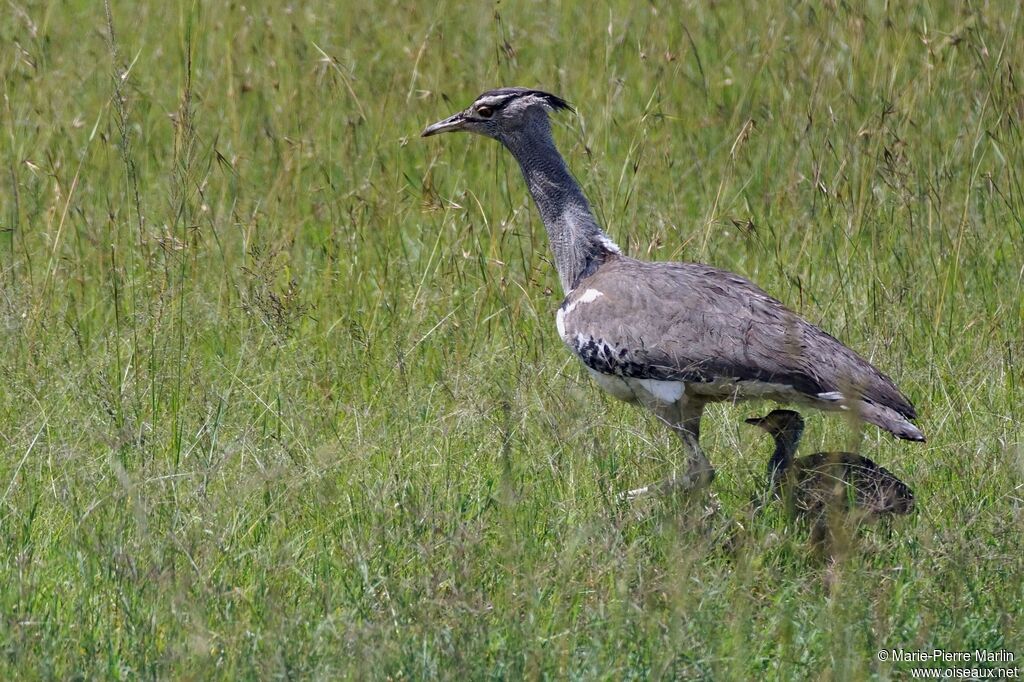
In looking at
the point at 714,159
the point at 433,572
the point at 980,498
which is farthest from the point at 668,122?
the point at 433,572

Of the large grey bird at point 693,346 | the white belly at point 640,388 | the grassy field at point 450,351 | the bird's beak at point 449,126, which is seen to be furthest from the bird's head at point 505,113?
the white belly at point 640,388

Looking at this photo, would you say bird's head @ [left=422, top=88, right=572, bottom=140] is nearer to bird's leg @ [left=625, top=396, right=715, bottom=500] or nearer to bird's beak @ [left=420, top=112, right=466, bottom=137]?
bird's beak @ [left=420, top=112, right=466, bottom=137]

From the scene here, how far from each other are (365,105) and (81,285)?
1.72 metres

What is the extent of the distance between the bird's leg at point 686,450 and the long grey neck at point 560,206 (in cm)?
66

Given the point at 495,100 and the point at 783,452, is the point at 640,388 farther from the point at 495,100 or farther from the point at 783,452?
the point at 495,100

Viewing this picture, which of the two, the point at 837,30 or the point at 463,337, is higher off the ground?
the point at 837,30

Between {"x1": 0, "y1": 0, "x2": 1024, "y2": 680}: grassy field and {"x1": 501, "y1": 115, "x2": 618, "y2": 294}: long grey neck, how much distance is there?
0.23m

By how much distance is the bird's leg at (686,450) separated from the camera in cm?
383

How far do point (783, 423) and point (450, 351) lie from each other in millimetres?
1361

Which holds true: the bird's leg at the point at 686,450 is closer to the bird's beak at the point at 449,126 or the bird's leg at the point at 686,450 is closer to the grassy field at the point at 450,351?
the grassy field at the point at 450,351

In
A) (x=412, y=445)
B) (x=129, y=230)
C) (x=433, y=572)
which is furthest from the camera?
(x=129, y=230)

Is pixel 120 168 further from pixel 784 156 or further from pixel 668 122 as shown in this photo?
pixel 784 156

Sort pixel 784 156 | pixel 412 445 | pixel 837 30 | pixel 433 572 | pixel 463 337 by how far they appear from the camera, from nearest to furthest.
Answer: pixel 433 572, pixel 412 445, pixel 463 337, pixel 784 156, pixel 837 30

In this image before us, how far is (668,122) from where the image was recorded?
606cm
